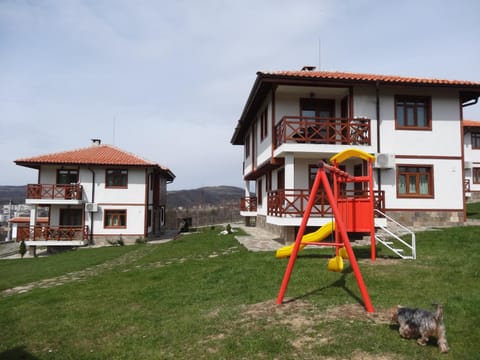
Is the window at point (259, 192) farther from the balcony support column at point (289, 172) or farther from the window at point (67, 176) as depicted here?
the window at point (67, 176)

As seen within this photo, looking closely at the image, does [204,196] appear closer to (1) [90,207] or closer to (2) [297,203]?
(1) [90,207]

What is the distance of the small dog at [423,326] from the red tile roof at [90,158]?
21.0 m

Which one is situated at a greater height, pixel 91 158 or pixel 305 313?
pixel 91 158

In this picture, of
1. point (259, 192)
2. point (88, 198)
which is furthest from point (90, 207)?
point (259, 192)

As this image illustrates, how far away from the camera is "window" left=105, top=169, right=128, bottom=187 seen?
2325cm

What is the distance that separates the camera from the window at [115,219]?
23.0 m

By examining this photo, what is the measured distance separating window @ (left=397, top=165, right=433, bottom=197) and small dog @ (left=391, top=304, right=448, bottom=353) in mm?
10909

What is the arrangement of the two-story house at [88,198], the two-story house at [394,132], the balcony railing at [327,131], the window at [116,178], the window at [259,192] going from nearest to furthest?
the balcony railing at [327,131], the two-story house at [394,132], the window at [259,192], the two-story house at [88,198], the window at [116,178]

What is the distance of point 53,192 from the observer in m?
22.0

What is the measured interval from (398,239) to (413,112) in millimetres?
8462

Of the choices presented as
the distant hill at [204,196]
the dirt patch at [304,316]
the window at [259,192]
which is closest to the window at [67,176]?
the window at [259,192]

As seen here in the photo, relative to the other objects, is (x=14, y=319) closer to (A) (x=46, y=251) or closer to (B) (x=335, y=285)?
(B) (x=335, y=285)

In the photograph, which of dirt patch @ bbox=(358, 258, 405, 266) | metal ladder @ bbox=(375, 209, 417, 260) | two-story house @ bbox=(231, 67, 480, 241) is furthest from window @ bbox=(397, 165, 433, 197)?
dirt patch @ bbox=(358, 258, 405, 266)

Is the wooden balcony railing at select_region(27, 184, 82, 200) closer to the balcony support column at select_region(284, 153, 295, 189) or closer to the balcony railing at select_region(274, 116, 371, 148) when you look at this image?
the balcony railing at select_region(274, 116, 371, 148)
